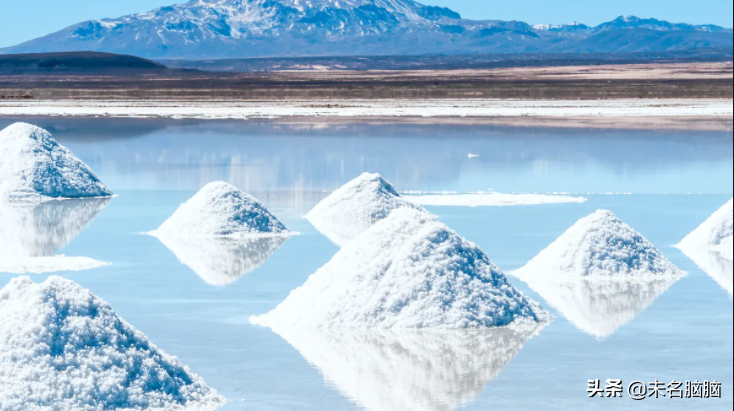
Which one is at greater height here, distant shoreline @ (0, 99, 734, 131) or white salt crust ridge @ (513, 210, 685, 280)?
white salt crust ridge @ (513, 210, 685, 280)

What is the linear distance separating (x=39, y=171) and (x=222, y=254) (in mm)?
5609

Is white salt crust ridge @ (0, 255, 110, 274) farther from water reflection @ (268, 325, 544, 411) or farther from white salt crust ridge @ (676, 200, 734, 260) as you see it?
white salt crust ridge @ (676, 200, 734, 260)

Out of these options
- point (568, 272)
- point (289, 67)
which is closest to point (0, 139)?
point (568, 272)

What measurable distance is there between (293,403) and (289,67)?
188m

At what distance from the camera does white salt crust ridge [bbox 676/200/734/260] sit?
11.1m

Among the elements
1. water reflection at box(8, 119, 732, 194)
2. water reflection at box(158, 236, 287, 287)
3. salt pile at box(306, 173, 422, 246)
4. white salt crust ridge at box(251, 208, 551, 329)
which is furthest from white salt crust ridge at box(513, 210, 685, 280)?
water reflection at box(8, 119, 732, 194)

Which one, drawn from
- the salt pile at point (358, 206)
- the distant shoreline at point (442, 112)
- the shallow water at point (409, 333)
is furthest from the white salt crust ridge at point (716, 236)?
the distant shoreline at point (442, 112)

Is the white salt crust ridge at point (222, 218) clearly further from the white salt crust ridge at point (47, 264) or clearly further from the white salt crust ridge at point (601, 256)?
the white salt crust ridge at point (601, 256)

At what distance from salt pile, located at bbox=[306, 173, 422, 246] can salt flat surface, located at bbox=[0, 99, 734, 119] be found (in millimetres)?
28132

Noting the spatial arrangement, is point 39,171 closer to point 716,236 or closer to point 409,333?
point 716,236

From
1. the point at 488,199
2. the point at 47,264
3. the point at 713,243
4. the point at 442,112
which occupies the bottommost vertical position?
the point at 442,112

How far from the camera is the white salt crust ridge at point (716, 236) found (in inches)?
435

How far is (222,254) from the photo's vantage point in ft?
36.3

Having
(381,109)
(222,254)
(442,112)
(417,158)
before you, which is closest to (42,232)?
(222,254)
